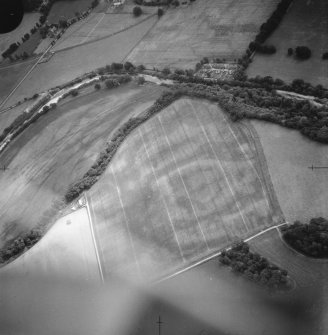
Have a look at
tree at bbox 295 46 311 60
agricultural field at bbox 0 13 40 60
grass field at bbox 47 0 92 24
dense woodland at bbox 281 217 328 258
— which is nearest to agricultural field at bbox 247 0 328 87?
tree at bbox 295 46 311 60

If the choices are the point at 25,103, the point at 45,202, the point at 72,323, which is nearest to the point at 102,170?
the point at 45,202

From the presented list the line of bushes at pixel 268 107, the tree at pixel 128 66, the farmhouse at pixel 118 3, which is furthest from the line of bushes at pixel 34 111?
the farmhouse at pixel 118 3

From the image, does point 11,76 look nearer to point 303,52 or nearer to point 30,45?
point 30,45

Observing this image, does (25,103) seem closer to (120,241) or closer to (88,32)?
(88,32)

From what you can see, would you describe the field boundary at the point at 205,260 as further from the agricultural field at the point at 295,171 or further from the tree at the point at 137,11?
the tree at the point at 137,11

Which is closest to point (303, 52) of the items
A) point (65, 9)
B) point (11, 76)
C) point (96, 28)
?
point (96, 28)

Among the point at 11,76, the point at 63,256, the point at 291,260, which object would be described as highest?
the point at 11,76
